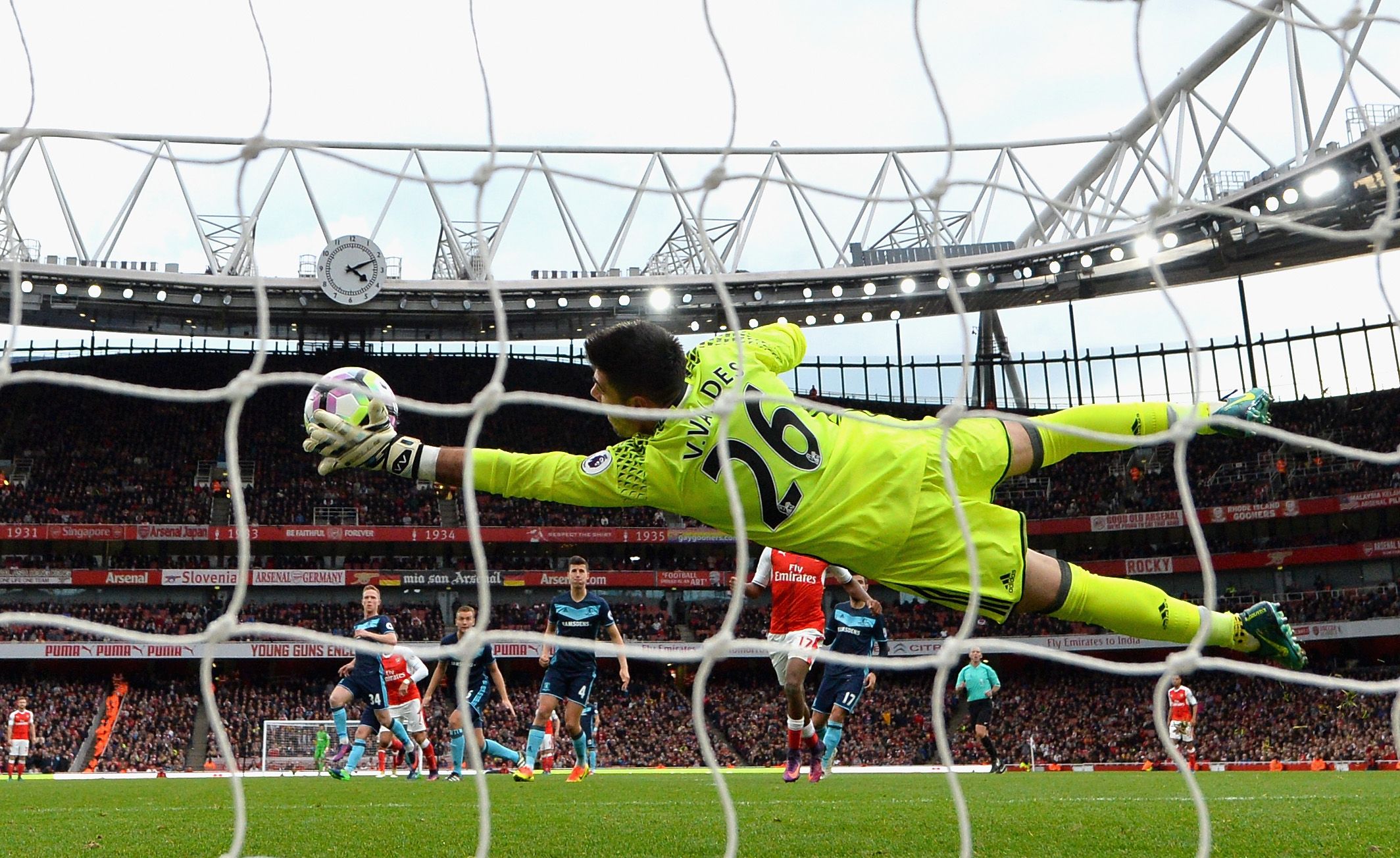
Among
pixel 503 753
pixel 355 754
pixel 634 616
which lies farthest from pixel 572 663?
pixel 634 616

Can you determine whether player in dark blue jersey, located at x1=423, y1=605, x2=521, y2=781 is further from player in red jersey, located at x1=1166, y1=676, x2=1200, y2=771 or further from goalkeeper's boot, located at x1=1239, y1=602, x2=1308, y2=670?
player in red jersey, located at x1=1166, y1=676, x2=1200, y2=771

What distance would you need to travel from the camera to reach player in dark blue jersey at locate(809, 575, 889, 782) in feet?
31.4

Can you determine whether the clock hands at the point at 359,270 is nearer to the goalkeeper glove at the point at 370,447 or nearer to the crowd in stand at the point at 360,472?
the crowd in stand at the point at 360,472

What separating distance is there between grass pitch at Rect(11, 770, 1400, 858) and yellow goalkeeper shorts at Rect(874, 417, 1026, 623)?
1010 mm

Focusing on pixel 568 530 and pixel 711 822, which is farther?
pixel 568 530

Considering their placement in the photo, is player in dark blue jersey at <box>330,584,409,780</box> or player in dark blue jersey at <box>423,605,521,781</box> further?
player in dark blue jersey at <box>423,605,521,781</box>

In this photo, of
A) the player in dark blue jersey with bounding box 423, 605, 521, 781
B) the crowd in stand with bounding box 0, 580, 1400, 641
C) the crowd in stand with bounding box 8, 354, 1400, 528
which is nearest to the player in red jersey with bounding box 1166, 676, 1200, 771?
the player in dark blue jersey with bounding box 423, 605, 521, 781

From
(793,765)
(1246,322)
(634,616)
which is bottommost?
(793,765)

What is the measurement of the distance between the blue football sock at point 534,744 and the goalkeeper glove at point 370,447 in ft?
20.2

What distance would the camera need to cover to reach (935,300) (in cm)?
2850

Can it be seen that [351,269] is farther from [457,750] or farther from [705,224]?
[457,750]

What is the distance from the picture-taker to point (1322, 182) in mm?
21500

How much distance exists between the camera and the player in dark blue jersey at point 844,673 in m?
9.58

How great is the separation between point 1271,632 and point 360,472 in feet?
97.1
